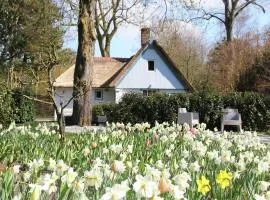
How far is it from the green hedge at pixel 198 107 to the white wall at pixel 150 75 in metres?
19.9

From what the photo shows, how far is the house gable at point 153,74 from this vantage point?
4566cm

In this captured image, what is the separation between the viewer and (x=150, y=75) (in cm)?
4681

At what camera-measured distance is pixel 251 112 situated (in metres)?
23.8

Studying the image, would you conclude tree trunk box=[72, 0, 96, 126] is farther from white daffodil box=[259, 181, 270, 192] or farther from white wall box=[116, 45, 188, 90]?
white wall box=[116, 45, 188, 90]

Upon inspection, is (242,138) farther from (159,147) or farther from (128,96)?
(128,96)

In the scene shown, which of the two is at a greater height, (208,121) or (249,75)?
(249,75)

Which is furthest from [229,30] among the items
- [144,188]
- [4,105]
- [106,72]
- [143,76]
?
[144,188]

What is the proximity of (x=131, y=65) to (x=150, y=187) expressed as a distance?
4347 centimetres

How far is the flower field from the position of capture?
11.6 feet

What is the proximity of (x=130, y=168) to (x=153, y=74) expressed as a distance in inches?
1652

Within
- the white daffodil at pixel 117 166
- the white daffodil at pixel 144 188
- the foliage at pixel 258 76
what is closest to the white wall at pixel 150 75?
the foliage at pixel 258 76

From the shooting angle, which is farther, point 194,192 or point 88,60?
point 88,60

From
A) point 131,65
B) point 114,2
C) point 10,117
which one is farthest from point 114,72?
point 10,117

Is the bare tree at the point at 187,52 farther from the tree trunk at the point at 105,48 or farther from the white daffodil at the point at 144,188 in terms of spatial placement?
the white daffodil at the point at 144,188
